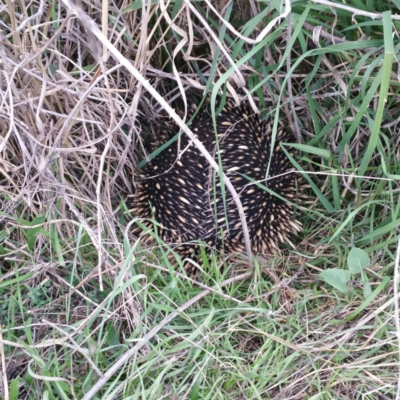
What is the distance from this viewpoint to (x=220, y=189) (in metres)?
1.46

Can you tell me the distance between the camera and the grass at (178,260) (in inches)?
46.3

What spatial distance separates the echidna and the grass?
0.06 meters

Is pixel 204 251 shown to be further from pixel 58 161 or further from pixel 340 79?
pixel 340 79

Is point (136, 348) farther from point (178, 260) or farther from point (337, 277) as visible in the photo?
point (337, 277)

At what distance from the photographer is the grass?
1.18 metres

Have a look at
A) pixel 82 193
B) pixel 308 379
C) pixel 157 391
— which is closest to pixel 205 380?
pixel 157 391

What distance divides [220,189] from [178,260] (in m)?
0.26

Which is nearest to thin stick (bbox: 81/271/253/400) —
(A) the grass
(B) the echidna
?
(A) the grass

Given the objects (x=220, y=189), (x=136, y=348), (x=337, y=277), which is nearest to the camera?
(x=136, y=348)

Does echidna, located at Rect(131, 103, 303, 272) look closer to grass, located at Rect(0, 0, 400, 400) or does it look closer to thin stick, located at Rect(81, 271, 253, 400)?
grass, located at Rect(0, 0, 400, 400)

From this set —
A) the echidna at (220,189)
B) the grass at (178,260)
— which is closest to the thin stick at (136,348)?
the grass at (178,260)

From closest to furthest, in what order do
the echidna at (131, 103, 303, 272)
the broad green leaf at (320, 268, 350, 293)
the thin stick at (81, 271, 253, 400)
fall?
1. the thin stick at (81, 271, 253, 400)
2. the broad green leaf at (320, 268, 350, 293)
3. the echidna at (131, 103, 303, 272)

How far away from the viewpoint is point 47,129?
1.36 metres

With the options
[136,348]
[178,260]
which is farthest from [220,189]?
[136,348]
